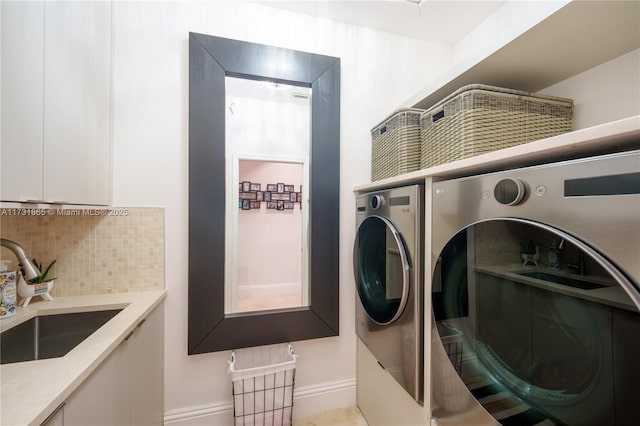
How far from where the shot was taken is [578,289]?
1.75 ft

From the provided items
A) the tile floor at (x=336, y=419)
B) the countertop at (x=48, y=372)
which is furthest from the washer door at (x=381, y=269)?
the countertop at (x=48, y=372)

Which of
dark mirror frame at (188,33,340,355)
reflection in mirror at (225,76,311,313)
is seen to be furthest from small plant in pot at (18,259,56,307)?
reflection in mirror at (225,76,311,313)

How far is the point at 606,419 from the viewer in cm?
50

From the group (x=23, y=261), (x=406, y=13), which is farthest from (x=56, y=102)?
(x=406, y=13)

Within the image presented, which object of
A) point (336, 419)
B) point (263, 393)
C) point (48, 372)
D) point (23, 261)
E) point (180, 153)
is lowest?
point (336, 419)

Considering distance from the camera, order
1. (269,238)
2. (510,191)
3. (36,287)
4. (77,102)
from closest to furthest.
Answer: (510,191)
(77,102)
(36,287)
(269,238)

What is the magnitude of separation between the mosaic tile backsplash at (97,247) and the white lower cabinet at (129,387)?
0.25 meters

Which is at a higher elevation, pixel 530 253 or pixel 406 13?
pixel 406 13

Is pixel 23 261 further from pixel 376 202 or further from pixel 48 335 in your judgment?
pixel 376 202

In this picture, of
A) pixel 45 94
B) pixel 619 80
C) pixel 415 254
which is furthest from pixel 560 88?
pixel 45 94

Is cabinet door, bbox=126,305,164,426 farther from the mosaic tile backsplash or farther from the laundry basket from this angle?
the laundry basket

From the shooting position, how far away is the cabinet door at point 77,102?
3.00ft

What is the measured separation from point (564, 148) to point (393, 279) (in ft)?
2.62

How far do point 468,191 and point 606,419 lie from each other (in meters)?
0.56
